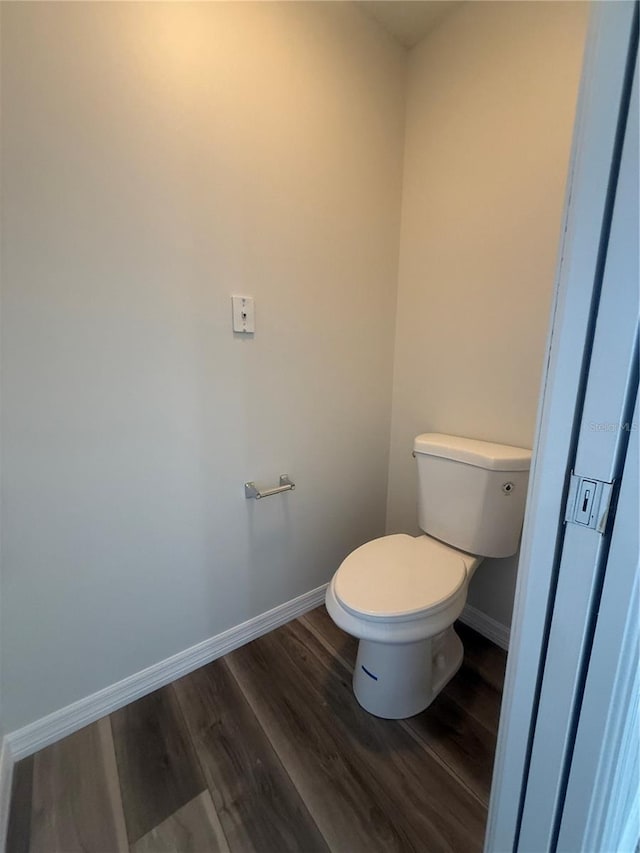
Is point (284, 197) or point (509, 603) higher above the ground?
point (284, 197)

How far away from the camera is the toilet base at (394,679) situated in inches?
45.3

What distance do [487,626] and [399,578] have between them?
0.68 meters

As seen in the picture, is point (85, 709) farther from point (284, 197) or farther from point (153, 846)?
point (284, 197)

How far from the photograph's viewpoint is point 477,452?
1.28 meters

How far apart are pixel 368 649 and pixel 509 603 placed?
2.14ft

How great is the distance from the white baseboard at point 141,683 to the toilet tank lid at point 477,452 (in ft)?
2.96

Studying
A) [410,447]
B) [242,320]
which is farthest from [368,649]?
[242,320]

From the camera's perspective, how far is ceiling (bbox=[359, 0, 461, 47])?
51.0 inches

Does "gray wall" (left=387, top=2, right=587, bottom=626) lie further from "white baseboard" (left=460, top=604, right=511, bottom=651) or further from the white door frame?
the white door frame

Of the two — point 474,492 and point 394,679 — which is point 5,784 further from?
point 474,492

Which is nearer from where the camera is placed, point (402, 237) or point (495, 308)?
point (495, 308)

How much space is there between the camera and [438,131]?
1.43 m

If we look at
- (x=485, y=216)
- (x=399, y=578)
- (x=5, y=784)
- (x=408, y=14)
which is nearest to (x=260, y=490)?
(x=399, y=578)

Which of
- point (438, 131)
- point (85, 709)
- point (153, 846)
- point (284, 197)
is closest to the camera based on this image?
point (153, 846)
